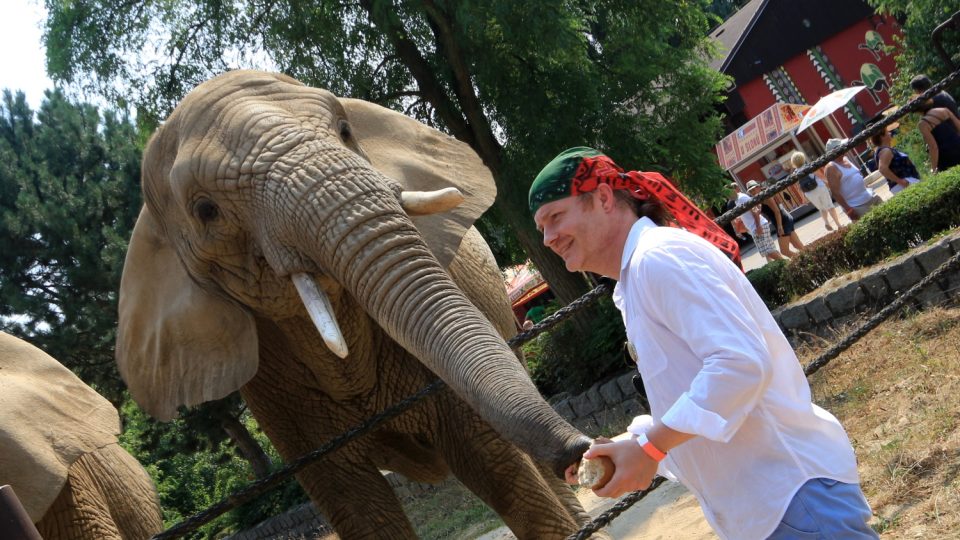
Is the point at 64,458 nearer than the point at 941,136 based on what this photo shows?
Yes

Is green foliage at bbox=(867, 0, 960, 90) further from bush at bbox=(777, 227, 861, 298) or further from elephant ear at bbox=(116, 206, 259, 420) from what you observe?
elephant ear at bbox=(116, 206, 259, 420)

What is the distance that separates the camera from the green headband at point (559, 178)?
2.44 m

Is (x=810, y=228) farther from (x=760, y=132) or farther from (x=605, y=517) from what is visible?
(x=605, y=517)

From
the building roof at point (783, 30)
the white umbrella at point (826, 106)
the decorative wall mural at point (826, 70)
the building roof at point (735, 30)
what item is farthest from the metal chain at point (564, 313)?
the building roof at point (783, 30)

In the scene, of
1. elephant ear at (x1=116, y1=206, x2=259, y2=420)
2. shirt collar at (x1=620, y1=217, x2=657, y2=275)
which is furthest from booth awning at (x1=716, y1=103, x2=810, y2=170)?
shirt collar at (x1=620, y1=217, x2=657, y2=275)

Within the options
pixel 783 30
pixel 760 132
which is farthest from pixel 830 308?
pixel 783 30

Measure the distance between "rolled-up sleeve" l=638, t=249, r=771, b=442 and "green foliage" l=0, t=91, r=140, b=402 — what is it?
55.6ft

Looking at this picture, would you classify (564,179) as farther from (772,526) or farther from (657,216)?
(772,526)

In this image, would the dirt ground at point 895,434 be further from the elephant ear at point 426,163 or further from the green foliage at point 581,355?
the green foliage at point 581,355

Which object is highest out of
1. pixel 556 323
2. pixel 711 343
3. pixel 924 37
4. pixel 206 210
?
pixel 206 210

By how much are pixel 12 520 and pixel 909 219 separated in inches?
330

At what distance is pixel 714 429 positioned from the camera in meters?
2.12

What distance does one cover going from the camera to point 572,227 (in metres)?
2.46

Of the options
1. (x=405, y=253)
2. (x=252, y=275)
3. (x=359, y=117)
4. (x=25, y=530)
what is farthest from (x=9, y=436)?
(x=359, y=117)
